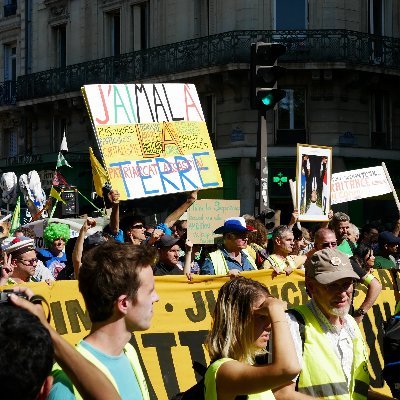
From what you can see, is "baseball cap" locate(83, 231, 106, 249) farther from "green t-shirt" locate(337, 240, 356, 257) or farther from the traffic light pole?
the traffic light pole

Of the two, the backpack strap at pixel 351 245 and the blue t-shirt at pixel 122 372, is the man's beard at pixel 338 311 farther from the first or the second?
the backpack strap at pixel 351 245

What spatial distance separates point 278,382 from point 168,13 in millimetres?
25683

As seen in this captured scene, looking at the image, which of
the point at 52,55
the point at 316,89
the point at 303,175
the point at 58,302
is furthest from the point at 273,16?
the point at 58,302

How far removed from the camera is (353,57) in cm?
2622

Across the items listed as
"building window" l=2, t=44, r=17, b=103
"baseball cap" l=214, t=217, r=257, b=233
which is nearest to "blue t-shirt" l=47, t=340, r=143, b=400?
"baseball cap" l=214, t=217, r=257, b=233

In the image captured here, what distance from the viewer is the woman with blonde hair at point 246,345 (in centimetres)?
373

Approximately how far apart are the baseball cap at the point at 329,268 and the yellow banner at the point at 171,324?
7.30ft

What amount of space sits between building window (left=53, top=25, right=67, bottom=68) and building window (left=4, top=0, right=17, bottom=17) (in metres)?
2.98

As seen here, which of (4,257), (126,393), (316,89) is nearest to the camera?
(126,393)

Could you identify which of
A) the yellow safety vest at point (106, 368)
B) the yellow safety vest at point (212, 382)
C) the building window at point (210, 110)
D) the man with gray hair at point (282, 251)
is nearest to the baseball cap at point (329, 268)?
the yellow safety vest at point (212, 382)

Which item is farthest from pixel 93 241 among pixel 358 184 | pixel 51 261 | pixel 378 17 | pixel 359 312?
pixel 378 17

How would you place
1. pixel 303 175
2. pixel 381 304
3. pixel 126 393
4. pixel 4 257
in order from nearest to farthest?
pixel 126 393, pixel 4 257, pixel 381 304, pixel 303 175

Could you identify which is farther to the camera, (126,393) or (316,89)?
(316,89)

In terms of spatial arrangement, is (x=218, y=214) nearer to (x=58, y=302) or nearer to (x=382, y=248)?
(x=382, y=248)
